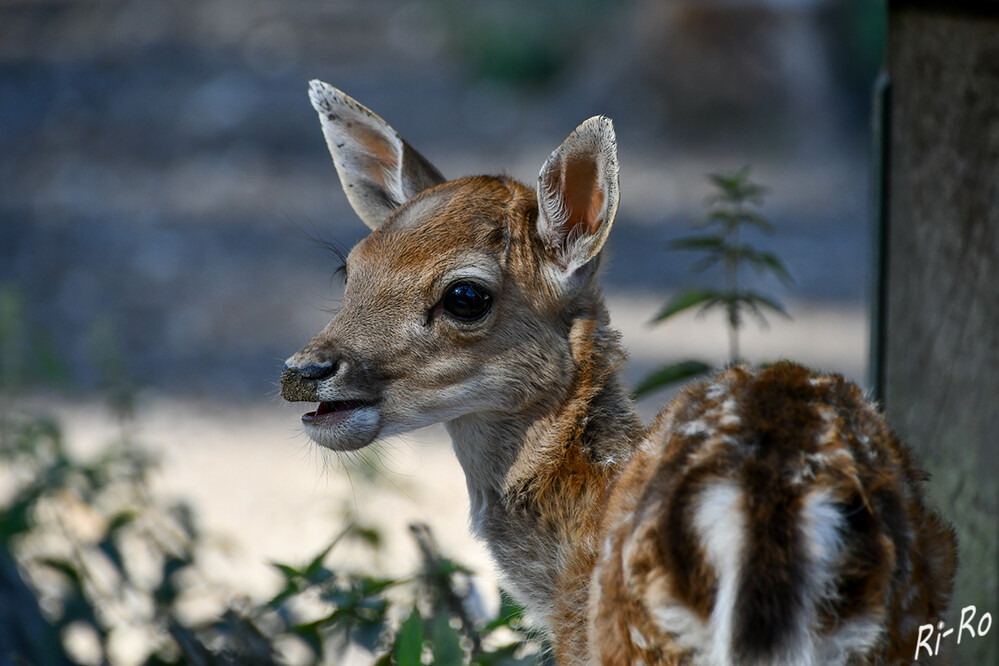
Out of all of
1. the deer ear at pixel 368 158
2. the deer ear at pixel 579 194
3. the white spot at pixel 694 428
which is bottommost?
the white spot at pixel 694 428

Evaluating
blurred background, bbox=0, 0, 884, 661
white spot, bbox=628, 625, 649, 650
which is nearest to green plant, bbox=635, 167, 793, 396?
white spot, bbox=628, 625, 649, 650

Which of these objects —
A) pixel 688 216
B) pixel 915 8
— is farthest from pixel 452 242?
pixel 688 216

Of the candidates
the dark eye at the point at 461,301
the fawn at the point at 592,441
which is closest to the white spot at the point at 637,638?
the fawn at the point at 592,441

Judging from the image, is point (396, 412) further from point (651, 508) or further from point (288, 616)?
point (288, 616)

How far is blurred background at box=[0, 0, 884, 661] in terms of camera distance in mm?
7121

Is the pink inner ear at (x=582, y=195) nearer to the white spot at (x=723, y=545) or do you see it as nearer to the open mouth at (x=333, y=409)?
A: the open mouth at (x=333, y=409)

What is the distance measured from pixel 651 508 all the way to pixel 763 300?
5.27ft

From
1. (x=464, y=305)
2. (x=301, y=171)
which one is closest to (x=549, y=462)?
(x=464, y=305)

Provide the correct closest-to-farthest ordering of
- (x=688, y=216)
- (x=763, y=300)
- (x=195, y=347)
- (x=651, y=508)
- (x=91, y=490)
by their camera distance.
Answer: (x=651, y=508) → (x=763, y=300) → (x=91, y=490) → (x=195, y=347) → (x=688, y=216)

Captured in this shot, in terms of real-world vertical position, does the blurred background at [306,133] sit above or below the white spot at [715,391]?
above

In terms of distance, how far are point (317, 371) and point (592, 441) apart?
0.77 m

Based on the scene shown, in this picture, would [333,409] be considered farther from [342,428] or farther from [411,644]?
[411,644]

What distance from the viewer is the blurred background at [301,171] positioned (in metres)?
7.12

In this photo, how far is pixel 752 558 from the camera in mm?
1962
